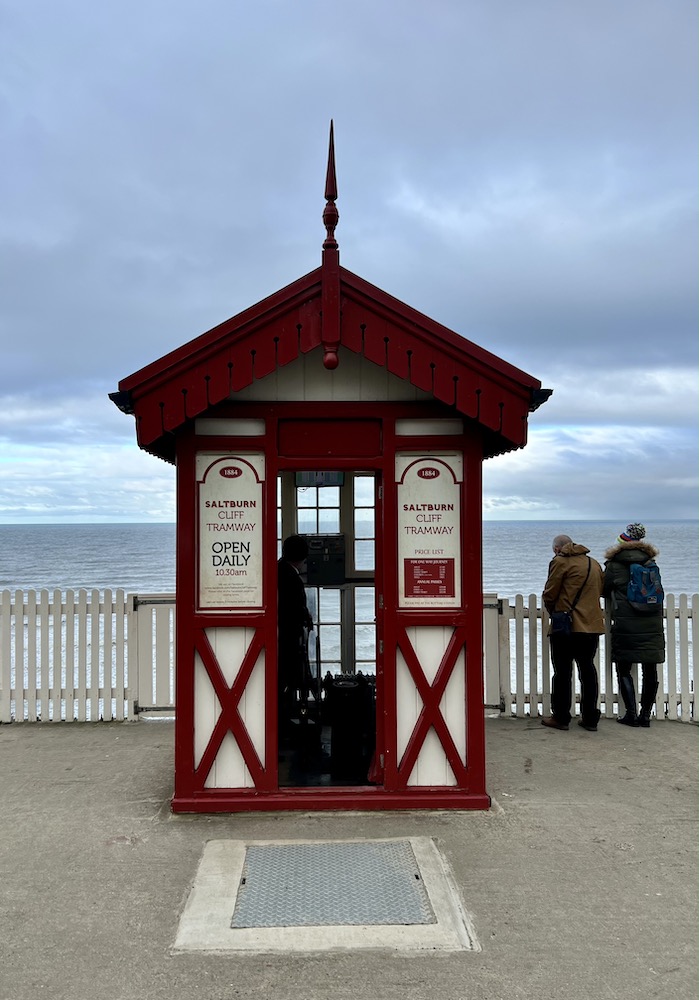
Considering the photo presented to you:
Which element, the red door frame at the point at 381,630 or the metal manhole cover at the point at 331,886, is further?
the red door frame at the point at 381,630

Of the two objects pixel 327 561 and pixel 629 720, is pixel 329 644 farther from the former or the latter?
pixel 629 720

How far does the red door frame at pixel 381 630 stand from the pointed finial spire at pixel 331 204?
1.11 metres

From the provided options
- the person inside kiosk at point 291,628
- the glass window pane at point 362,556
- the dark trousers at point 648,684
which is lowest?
the dark trousers at point 648,684

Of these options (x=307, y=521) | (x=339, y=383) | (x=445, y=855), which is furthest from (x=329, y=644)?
(x=445, y=855)

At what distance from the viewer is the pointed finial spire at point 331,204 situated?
5.14 meters

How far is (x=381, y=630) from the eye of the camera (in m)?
5.49

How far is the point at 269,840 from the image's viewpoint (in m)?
4.84

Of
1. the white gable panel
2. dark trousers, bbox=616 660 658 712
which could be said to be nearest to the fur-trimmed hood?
dark trousers, bbox=616 660 658 712

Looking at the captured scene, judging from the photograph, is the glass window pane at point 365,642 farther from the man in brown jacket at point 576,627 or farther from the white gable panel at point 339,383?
the white gable panel at point 339,383

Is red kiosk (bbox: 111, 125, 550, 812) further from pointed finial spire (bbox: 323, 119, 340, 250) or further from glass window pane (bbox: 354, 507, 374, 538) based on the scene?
glass window pane (bbox: 354, 507, 374, 538)

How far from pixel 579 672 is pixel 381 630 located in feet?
9.12

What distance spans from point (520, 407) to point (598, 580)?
2.73 metres

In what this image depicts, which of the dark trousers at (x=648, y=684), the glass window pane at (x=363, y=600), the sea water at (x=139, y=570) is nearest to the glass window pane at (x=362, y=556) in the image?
the glass window pane at (x=363, y=600)

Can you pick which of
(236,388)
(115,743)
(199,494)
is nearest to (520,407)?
(236,388)
